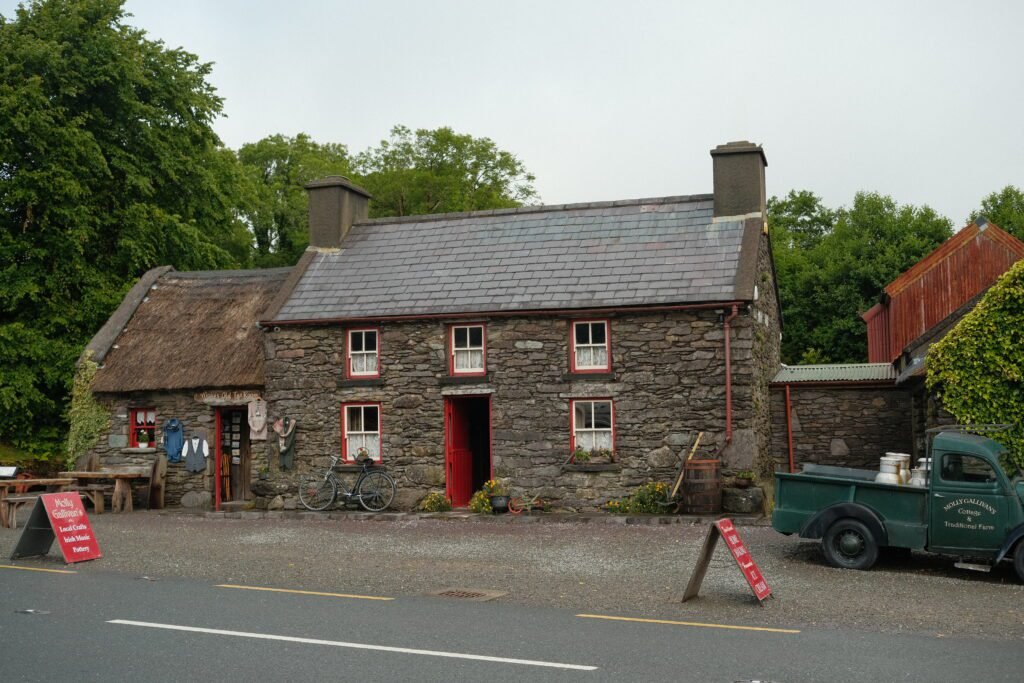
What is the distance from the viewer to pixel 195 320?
2536 centimetres

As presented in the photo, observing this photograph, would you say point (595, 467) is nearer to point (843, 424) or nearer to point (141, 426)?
point (843, 424)

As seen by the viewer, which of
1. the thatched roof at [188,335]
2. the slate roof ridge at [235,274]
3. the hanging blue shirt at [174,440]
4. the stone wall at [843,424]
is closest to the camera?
the stone wall at [843,424]

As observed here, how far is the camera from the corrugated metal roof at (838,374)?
2258 cm

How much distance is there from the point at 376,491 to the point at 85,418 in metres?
8.16

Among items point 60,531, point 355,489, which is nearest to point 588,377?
point 355,489

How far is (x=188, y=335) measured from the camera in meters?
24.8

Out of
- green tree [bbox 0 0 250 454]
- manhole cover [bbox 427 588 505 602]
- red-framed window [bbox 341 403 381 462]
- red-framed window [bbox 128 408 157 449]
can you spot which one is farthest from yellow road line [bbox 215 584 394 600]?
green tree [bbox 0 0 250 454]

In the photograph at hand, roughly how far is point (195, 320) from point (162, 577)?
13.4 metres

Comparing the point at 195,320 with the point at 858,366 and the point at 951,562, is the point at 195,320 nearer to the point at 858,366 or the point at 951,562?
the point at 858,366

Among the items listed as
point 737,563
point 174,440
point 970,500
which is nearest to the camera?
point 737,563

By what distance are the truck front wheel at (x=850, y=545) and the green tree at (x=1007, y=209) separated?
3141 cm

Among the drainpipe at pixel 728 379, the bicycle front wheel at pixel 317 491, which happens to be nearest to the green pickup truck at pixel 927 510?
the drainpipe at pixel 728 379

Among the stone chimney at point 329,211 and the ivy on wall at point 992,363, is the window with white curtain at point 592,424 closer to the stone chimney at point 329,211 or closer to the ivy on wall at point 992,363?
the ivy on wall at point 992,363

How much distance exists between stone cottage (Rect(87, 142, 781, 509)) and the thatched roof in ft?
0.21
